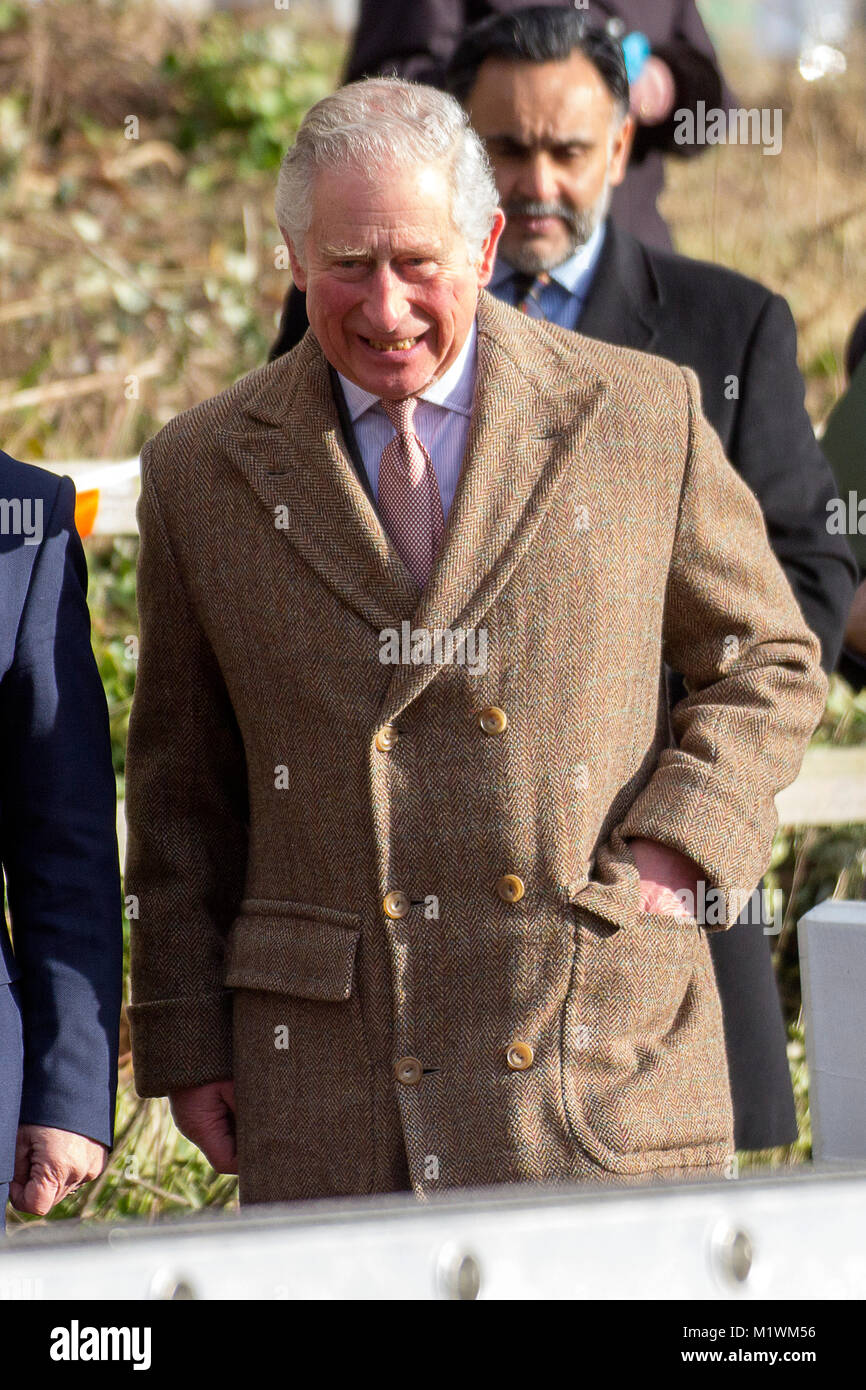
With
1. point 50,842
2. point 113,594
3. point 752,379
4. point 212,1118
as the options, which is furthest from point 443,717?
point 113,594

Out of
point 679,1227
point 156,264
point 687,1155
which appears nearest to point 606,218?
point 687,1155

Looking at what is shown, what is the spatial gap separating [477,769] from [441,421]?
399 mm

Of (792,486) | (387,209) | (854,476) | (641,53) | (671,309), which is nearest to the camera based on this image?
(387,209)

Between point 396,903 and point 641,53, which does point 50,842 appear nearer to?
point 396,903

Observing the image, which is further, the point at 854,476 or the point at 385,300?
the point at 854,476

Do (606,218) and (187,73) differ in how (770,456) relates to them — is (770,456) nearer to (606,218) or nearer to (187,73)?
(606,218)

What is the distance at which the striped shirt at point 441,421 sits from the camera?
2.10 metres

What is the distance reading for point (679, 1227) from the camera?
1373 millimetres

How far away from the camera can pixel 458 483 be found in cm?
206

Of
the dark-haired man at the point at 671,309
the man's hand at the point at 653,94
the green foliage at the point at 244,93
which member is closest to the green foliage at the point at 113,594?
the man's hand at the point at 653,94

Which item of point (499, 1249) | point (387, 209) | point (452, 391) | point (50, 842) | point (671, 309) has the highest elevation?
point (671, 309)

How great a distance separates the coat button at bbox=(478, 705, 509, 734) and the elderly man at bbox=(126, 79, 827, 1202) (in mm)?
13

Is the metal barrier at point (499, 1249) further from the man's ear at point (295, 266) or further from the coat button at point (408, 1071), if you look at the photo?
the man's ear at point (295, 266)
